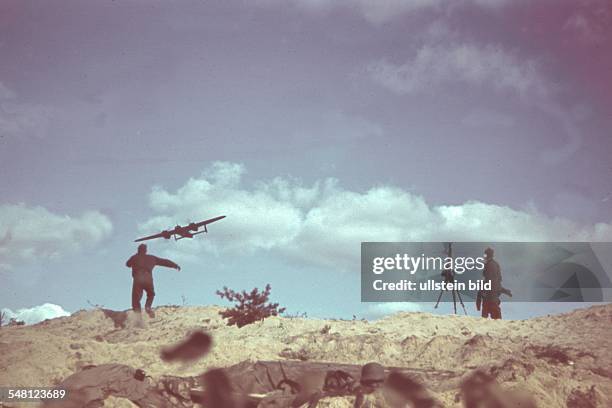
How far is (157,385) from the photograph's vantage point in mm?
10266

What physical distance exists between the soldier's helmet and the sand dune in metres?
0.64

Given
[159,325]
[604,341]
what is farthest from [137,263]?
[604,341]

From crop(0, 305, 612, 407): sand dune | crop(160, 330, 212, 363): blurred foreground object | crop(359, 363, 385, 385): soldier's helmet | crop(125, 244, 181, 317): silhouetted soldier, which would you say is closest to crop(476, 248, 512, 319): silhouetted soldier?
crop(0, 305, 612, 407): sand dune

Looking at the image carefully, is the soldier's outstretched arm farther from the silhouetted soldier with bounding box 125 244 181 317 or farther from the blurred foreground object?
the blurred foreground object

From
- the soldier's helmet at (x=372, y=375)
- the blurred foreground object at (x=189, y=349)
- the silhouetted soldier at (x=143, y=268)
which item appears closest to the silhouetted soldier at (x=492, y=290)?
the soldier's helmet at (x=372, y=375)

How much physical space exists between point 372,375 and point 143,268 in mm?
8671

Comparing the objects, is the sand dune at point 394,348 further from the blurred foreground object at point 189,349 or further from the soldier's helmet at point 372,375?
the soldier's helmet at point 372,375

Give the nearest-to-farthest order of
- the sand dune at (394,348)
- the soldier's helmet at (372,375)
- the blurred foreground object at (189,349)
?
the soldier's helmet at (372,375) < the sand dune at (394,348) < the blurred foreground object at (189,349)

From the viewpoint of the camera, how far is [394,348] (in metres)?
13.0

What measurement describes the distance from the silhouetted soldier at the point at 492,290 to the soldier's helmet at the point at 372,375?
6692 millimetres

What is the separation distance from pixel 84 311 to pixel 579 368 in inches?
567

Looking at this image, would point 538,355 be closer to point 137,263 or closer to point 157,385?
point 157,385

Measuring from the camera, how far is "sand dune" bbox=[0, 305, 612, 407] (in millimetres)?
10617

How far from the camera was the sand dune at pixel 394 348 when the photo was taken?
10.6 m
